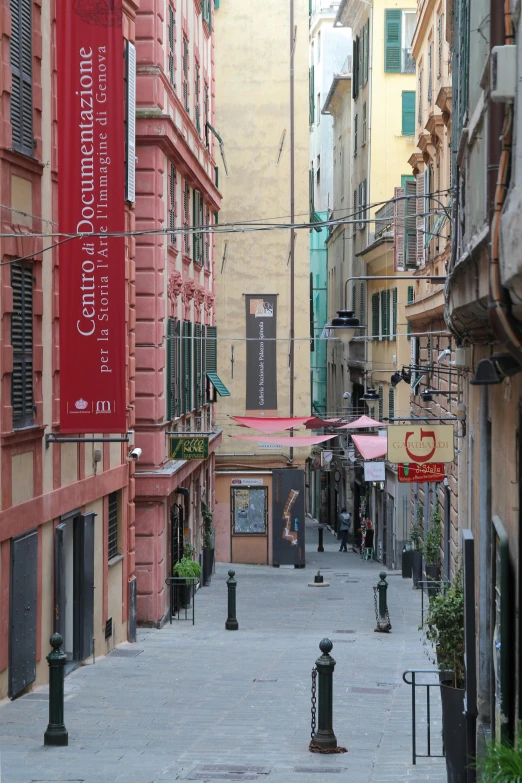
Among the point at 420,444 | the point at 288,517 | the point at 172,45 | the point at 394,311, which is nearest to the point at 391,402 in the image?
the point at 394,311

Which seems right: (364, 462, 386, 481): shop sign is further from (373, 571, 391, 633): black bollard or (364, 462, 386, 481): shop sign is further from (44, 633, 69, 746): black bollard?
(44, 633, 69, 746): black bollard

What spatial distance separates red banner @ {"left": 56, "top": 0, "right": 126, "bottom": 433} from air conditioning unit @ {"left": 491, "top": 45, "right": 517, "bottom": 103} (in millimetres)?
9400

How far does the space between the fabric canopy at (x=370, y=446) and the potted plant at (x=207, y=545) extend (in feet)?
20.1

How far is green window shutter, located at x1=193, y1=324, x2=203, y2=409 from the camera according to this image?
30.4 m

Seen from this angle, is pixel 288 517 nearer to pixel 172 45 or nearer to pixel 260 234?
pixel 260 234

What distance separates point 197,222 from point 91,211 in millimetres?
16225

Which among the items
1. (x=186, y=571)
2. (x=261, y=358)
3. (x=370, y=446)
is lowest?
(x=186, y=571)

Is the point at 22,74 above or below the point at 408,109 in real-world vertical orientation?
below

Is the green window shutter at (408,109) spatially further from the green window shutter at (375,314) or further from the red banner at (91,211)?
the red banner at (91,211)

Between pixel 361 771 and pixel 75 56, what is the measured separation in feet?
29.9

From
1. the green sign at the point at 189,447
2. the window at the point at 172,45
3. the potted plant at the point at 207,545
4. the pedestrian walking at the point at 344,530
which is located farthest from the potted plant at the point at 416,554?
the pedestrian walking at the point at 344,530

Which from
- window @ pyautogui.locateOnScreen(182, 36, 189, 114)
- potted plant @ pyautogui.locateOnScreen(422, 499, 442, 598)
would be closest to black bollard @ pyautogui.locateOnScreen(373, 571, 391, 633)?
potted plant @ pyautogui.locateOnScreen(422, 499, 442, 598)

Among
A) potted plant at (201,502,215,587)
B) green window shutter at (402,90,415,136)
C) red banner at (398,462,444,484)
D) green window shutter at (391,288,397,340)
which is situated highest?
green window shutter at (402,90,415,136)

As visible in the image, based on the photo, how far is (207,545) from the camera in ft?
110
